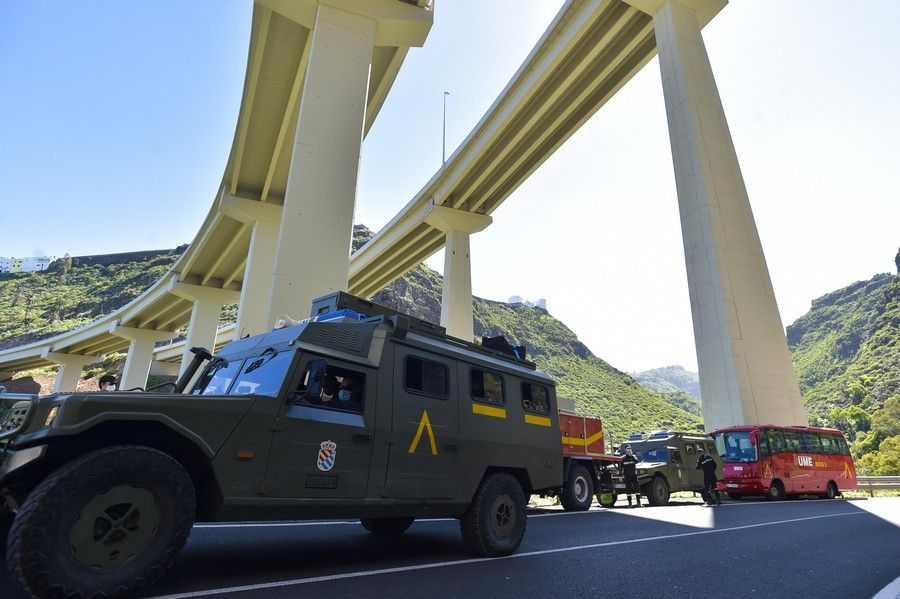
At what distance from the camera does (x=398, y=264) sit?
41.2m

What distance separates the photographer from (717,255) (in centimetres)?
1762

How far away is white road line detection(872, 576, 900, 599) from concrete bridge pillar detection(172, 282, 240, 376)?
37666 millimetres

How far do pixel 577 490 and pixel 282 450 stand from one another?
989cm

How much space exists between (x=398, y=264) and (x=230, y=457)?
37.9m

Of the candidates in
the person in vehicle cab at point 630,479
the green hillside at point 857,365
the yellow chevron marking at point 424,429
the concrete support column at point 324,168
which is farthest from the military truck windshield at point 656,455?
the green hillside at point 857,365

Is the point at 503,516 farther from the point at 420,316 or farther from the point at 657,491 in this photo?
the point at 420,316

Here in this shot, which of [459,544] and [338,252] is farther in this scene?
[338,252]

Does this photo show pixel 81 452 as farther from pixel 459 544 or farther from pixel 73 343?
pixel 73 343

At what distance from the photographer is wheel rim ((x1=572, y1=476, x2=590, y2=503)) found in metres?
11.9

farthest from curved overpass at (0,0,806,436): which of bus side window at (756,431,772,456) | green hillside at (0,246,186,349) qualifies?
green hillside at (0,246,186,349)

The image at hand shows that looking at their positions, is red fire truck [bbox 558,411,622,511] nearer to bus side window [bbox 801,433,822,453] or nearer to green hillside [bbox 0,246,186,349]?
bus side window [bbox 801,433,822,453]

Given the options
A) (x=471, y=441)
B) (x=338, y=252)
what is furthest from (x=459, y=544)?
(x=338, y=252)

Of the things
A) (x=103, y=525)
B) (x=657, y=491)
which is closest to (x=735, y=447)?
(x=657, y=491)

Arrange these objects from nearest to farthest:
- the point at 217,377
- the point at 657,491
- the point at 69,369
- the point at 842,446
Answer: the point at 217,377
the point at 657,491
the point at 842,446
the point at 69,369
